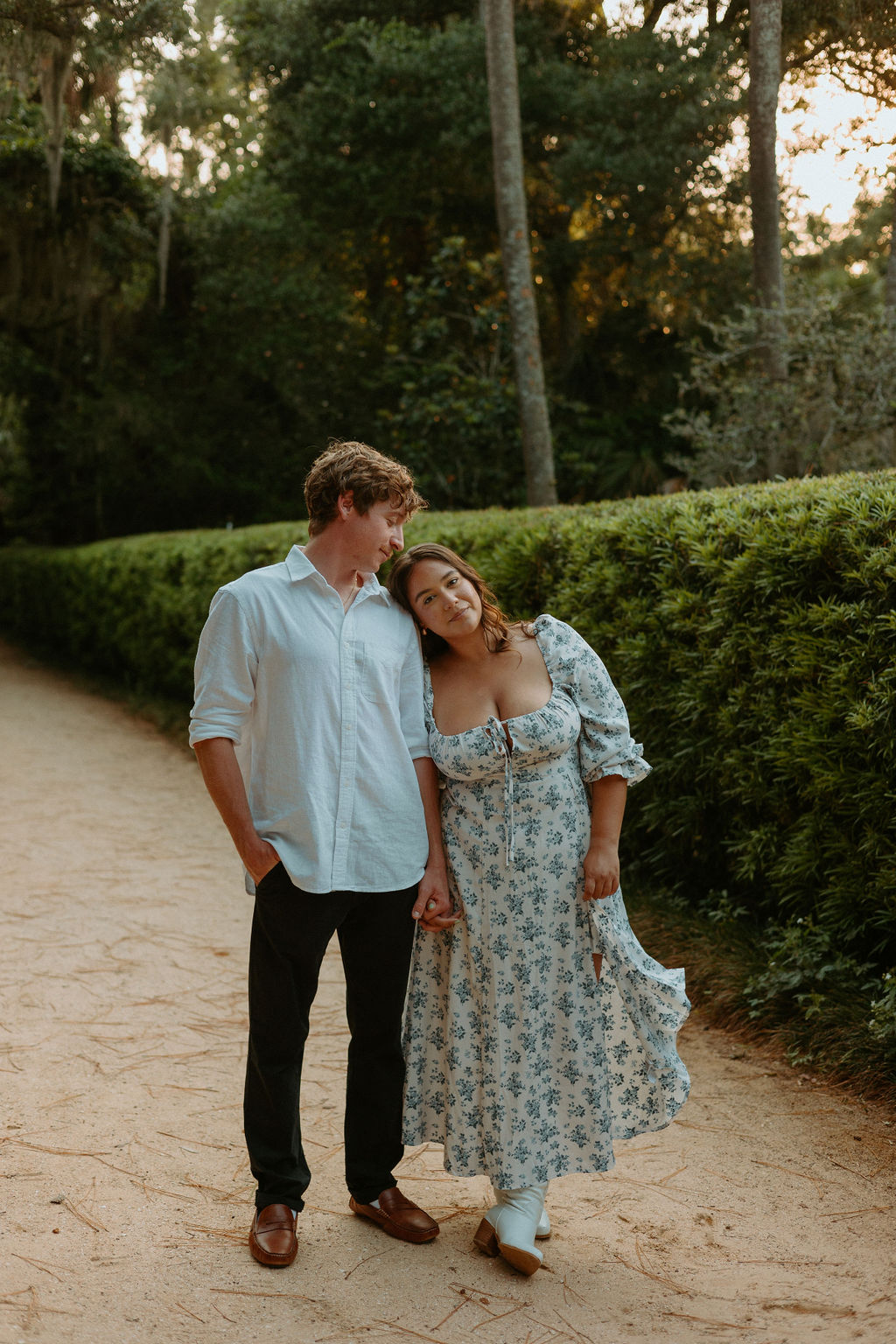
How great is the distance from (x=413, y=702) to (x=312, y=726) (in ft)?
1.03

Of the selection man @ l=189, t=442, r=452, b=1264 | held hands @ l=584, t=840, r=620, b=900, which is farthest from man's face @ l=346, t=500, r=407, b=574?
held hands @ l=584, t=840, r=620, b=900

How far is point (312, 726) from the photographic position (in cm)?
264

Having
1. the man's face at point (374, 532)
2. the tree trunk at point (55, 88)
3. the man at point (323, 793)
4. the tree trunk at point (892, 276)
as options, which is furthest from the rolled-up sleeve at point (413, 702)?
the tree trunk at point (55, 88)

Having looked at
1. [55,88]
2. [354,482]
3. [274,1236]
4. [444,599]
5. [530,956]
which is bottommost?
[274,1236]

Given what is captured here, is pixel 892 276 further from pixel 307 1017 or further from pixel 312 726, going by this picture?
pixel 307 1017

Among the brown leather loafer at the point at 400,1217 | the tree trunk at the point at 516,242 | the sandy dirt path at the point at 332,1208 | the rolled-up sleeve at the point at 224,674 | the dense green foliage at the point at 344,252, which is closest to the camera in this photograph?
the sandy dirt path at the point at 332,1208

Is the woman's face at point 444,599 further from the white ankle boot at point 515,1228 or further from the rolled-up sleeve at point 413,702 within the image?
the white ankle boot at point 515,1228

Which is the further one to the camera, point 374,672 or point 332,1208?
point 332,1208

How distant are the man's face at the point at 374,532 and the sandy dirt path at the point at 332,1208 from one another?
1731 mm

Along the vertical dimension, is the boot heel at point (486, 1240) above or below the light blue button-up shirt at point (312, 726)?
below

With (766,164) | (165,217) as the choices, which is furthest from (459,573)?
(165,217)

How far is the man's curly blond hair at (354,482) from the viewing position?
2701 millimetres

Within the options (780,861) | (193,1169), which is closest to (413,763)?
(193,1169)

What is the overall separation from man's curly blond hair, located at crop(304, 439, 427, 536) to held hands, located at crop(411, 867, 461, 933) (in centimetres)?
92
